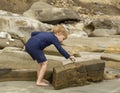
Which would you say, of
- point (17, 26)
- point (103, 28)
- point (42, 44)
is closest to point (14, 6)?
point (103, 28)

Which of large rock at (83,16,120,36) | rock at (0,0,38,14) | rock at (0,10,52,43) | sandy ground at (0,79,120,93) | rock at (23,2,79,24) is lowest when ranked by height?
rock at (0,0,38,14)

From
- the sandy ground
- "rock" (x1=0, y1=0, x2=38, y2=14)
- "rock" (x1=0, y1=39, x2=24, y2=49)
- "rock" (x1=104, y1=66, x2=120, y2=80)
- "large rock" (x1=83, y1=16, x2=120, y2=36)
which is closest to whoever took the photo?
the sandy ground

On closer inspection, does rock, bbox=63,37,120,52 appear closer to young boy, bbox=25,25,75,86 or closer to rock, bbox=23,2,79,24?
young boy, bbox=25,25,75,86

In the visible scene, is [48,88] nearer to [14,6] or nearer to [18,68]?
[18,68]

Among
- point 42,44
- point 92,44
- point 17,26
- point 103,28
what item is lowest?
point 103,28

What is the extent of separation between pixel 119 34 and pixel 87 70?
9470 mm

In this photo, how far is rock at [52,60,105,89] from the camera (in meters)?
6.77

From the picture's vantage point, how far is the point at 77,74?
696cm

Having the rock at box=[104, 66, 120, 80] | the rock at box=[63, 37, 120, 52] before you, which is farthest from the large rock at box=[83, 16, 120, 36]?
the rock at box=[104, 66, 120, 80]

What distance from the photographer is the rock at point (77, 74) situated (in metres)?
6.77

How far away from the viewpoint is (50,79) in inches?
288

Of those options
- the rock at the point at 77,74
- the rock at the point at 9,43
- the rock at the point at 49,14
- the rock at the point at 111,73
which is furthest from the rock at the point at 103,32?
the rock at the point at 77,74

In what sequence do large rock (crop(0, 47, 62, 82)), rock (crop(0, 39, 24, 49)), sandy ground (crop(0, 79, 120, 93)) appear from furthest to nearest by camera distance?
rock (crop(0, 39, 24, 49)) < large rock (crop(0, 47, 62, 82)) < sandy ground (crop(0, 79, 120, 93))

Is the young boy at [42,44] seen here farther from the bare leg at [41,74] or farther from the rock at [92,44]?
the rock at [92,44]
